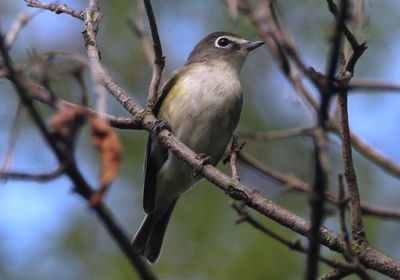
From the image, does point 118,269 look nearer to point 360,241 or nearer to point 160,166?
point 160,166

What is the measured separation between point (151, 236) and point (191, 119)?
102cm

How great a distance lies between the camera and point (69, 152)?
1574mm

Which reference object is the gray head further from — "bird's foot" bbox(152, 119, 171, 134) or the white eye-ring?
"bird's foot" bbox(152, 119, 171, 134)

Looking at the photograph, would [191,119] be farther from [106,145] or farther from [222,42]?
[106,145]

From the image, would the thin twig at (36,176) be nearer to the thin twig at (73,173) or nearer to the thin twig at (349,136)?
the thin twig at (73,173)

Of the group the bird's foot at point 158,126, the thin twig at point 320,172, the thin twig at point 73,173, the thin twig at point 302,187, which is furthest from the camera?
the bird's foot at point 158,126

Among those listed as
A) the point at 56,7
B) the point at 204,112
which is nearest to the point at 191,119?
the point at 204,112

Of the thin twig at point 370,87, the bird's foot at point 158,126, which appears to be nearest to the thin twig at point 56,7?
the bird's foot at point 158,126

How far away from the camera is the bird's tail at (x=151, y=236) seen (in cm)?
593

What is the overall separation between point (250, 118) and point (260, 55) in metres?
1.36

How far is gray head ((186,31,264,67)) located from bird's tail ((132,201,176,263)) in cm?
116

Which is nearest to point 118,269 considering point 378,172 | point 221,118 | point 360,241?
point 221,118

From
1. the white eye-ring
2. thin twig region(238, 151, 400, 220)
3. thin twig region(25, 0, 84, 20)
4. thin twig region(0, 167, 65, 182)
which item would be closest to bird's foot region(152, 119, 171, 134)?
thin twig region(238, 151, 400, 220)

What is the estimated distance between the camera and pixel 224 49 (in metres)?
6.30
